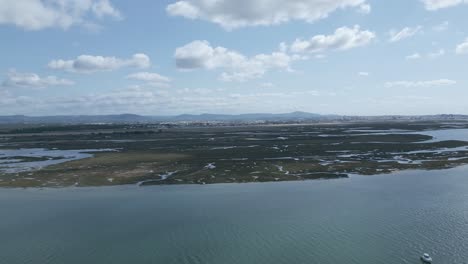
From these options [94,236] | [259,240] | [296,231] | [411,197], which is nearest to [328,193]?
[411,197]

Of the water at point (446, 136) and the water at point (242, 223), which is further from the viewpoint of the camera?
the water at point (446, 136)

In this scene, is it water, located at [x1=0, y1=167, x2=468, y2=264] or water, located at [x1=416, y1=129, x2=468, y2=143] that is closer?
water, located at [x1=0, y1=167, x2=468, y2=264]

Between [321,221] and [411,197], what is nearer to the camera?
[321,221]

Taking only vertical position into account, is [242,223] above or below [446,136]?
below

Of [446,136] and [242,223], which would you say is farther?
[446,136]

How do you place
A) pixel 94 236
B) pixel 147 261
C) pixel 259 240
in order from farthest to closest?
pixel 94 236 → pixel 259 240 → pixel 147 261

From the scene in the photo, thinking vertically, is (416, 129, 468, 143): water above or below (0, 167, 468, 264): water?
above

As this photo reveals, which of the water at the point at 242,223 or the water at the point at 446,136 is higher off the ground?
the water at the point at 446,136

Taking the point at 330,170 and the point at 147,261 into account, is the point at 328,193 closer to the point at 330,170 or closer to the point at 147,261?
the point at 330,170
